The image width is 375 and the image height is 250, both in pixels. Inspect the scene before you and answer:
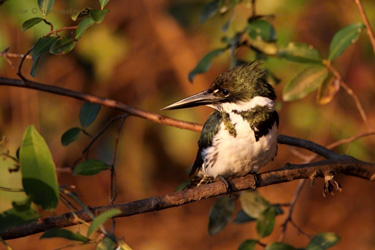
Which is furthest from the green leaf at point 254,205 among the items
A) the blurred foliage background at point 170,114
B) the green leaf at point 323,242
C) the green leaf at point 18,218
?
the blurred foliage background at point 170,114

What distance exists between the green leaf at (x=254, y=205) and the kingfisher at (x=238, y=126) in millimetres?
115

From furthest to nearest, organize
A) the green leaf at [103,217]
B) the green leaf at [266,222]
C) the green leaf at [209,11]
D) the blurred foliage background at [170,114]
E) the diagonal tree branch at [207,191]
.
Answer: the blurred foliage background at [170,114] < the green leaf at [209,11] < the green leaf at [266,222] < the diagonal tree branch at [207,191] < the green leaf at [103,217]

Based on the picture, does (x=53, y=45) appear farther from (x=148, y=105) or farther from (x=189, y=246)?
(x=189, y=246)

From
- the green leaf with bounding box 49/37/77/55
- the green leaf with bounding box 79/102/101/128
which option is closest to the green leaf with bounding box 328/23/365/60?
the green leaf with bounding box 79/102/101/128

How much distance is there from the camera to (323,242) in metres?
1.96

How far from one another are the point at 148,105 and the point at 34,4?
189cm

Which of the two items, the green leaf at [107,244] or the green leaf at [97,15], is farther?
the green leaf at [97,15]

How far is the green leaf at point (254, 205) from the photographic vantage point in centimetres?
225

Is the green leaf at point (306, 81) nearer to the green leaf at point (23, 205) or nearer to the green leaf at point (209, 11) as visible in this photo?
the green leaf at point (209, 11)

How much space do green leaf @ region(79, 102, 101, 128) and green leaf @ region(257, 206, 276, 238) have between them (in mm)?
687

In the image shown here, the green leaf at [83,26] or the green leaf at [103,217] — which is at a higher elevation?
the green leaf at [83,26]

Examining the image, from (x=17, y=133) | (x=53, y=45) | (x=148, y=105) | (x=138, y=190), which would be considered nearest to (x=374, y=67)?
(x=148, y=105)

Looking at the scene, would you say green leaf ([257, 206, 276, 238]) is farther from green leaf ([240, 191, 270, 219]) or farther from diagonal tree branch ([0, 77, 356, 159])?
diagonal tree branch ([0, 77, 356, 159])

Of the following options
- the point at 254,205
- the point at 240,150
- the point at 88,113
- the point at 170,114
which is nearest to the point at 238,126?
the point at 240,150
